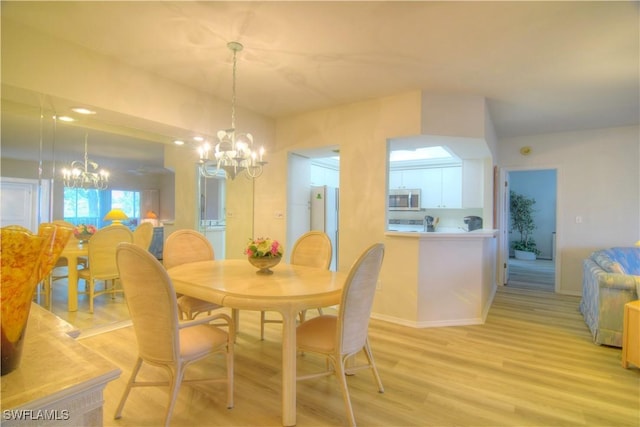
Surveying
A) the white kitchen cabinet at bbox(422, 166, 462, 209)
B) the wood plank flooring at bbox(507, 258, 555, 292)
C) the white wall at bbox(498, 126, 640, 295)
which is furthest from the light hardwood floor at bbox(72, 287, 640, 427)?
the white kitchen cabinet at bbox(422, 166, 462, 209)

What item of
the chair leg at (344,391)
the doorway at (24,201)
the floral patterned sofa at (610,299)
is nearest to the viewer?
the chair leg at (344,391)

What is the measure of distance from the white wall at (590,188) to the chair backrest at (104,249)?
5884 millimetres

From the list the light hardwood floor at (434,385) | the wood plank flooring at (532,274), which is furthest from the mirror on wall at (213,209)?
the wood plank flooring at (532,274)

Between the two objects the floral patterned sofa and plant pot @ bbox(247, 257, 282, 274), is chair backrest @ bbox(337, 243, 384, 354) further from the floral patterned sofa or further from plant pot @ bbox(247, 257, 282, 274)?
the floral patterned sofa

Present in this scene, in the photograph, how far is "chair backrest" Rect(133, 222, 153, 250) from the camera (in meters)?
3.59

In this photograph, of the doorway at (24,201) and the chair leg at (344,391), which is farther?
the doorway at (24,201)

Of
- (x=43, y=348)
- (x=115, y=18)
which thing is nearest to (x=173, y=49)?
(x=115, y=18)

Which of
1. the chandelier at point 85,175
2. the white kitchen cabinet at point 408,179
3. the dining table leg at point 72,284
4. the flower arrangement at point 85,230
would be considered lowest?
the dining table leg at point 72,284

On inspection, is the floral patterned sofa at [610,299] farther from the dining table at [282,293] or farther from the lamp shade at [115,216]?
the lamp shade at [115,216]

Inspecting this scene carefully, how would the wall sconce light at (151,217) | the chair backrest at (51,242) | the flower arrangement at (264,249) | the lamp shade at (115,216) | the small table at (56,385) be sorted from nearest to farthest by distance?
the small table at (56,385), the chair backrest at (51,242), the flower arrangement at (264,249), the lamp shade at (115,216), the wall sconce light at (151,217)

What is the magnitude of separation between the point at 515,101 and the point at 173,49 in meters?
3.48

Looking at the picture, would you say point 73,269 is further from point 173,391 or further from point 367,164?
point 367,164

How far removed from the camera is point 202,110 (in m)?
3.27

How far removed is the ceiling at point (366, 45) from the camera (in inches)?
75.5
